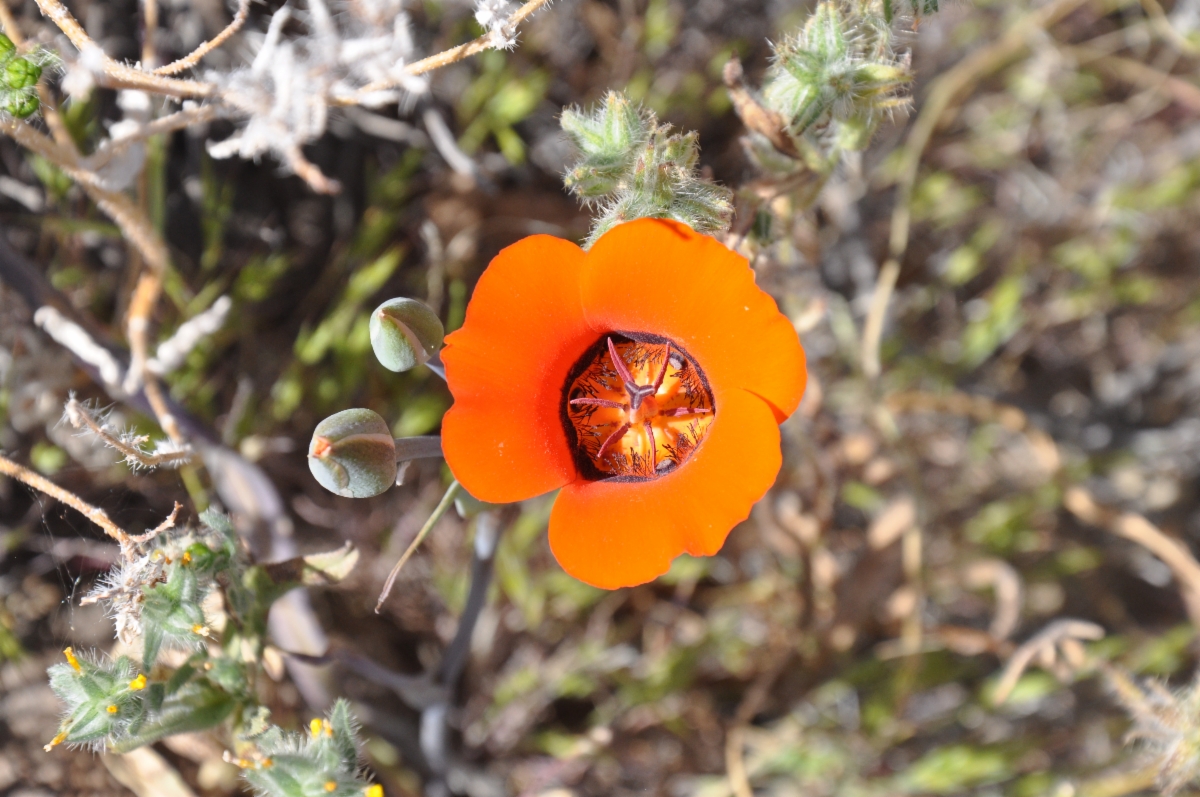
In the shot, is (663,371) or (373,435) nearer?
(373,435)

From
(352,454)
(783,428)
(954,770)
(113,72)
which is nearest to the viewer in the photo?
(352,454)

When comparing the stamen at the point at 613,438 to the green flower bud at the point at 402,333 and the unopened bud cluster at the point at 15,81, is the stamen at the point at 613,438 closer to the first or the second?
the green flower bud at the point at 402,333

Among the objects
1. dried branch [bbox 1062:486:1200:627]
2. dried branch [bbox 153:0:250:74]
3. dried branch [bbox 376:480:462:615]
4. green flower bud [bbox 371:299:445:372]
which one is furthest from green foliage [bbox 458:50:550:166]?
dried branch [bbox 1062:486:1200:627]

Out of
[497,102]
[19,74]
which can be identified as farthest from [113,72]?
[497,102]

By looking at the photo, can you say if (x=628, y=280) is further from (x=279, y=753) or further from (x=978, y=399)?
(x=978, y=399)

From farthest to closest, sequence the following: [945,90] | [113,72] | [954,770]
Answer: [945,90]
[954,770]
[113,72]

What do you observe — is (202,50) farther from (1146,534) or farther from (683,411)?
(1146,534)

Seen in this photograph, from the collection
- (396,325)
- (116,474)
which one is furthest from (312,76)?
(116,474)
